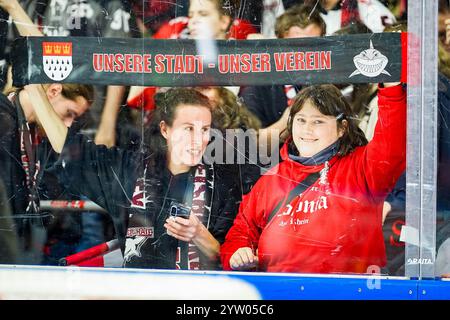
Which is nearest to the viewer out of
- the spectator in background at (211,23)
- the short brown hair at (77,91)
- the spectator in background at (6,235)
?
the spectator in background at (211,23)

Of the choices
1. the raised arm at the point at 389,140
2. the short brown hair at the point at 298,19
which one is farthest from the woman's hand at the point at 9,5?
the raised arm at the point at 389,140

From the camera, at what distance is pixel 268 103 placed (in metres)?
4.15

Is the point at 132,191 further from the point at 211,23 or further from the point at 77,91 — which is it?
the point at 211,23

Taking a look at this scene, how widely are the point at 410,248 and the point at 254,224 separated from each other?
0.86 meters

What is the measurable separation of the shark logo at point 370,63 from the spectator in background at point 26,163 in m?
1.64

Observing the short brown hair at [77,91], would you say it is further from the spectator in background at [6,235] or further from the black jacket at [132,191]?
the spectator in background at [6,235]

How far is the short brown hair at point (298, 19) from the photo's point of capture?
4086 mm

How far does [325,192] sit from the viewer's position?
162 inches

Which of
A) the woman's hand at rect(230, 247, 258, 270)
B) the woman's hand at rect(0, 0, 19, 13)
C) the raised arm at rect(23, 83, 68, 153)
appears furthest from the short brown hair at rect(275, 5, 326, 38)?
the woman's hand at rect(0, 0, 19, 13)

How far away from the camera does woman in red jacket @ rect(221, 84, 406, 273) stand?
4.06m

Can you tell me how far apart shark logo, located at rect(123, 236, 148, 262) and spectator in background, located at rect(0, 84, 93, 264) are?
51cm
